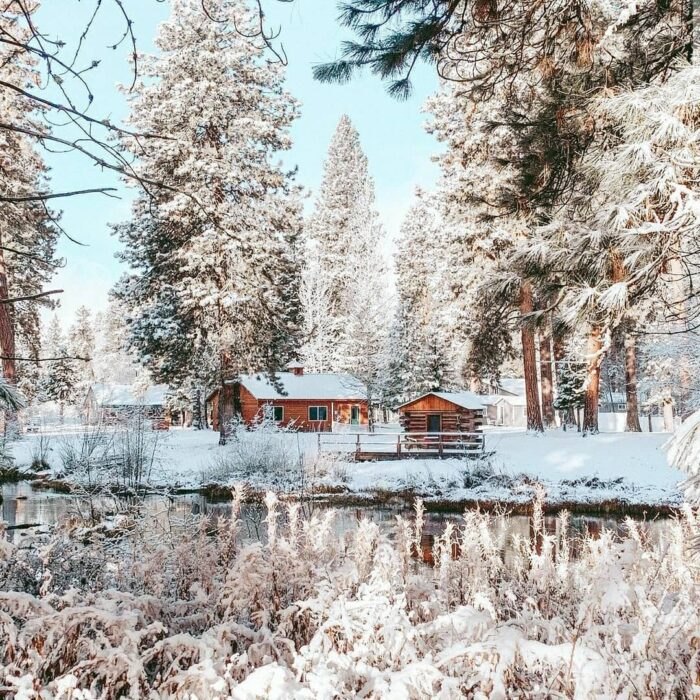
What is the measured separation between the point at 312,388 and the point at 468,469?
17283mm

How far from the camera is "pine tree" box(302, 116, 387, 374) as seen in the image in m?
38.3

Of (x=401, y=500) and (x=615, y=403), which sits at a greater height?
(x=615, y=403)

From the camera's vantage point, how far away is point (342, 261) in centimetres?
4159

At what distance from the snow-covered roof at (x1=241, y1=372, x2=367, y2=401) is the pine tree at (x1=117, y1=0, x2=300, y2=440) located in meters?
10.5

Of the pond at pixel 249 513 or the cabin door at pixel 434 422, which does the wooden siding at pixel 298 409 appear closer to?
the cabin door at pixel 434 422

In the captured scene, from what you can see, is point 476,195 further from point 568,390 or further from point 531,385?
point 568,390

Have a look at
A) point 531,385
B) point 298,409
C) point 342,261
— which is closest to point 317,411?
point 298,409

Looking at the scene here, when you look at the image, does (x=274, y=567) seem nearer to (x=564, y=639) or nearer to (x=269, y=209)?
(x=564, y=639)

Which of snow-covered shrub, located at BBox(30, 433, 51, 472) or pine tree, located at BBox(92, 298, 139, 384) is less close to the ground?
pine tree, located at BBox(92, 298, 139, 384)

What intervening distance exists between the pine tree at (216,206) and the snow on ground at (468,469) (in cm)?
358

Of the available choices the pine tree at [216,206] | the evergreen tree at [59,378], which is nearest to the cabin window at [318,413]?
the pine tree at [216,206]

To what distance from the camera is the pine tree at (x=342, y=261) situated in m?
38.3

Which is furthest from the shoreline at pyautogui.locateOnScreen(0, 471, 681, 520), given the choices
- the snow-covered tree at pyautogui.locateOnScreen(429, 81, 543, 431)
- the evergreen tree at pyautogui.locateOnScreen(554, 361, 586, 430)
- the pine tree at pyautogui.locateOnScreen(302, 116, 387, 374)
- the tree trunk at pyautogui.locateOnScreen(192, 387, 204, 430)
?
the evergreen tree at pyautogui.locateOnScreen(554, 361, 586, 430)

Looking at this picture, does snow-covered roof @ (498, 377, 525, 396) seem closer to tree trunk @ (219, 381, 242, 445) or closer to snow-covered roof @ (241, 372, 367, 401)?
snow-covered roof @ (241, 372, 367, 401)
